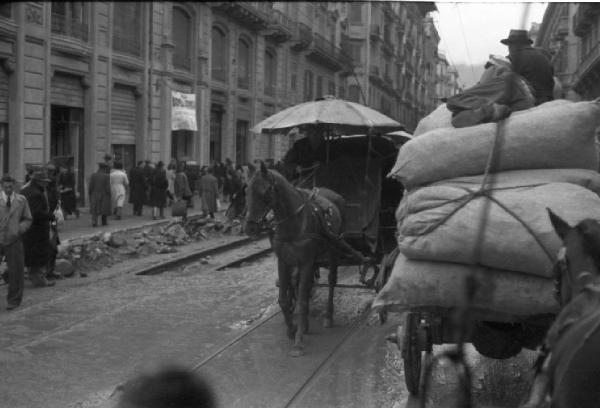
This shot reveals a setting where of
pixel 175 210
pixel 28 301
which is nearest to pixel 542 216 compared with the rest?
pixel 28 301

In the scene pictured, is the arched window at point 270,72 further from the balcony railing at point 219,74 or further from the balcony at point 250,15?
the balcony railing at point 219,74

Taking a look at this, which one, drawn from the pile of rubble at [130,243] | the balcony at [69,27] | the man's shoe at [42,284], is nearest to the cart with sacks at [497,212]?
the man's shoe at [42,284]

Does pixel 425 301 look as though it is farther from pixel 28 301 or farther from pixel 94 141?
pixel 94 141

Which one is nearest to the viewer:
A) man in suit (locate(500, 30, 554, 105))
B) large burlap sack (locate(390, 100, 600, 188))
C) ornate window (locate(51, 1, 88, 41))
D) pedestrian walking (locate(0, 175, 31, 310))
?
large burlap sack (locate(390, 100, 600, 188))

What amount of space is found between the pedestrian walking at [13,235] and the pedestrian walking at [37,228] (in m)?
0.78

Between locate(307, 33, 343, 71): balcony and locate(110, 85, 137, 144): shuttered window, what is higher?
locate(307, 33, 343, 71): balcony

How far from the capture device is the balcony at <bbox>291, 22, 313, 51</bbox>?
117 ft

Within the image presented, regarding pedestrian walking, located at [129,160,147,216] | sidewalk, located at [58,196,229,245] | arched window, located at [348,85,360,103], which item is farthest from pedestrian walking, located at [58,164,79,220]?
arched window, located at [348,85,360,103]

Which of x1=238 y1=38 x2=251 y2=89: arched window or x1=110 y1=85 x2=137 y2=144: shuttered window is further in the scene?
x1=238 y1=38 x2=251 y2=89: arched window

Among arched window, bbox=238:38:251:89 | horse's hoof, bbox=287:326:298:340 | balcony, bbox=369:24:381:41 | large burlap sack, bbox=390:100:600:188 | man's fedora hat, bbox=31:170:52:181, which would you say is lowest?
horse's hoof, bbox=287:326:298:340

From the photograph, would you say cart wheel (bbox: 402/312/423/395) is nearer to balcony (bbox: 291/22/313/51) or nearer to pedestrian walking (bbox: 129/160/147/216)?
pedestrian walking (bbox: 129/160/147/216)

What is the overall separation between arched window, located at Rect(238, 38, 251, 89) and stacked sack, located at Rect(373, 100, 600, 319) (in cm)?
2697

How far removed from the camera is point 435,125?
17.3 feet

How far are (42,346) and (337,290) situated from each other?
4315mm
